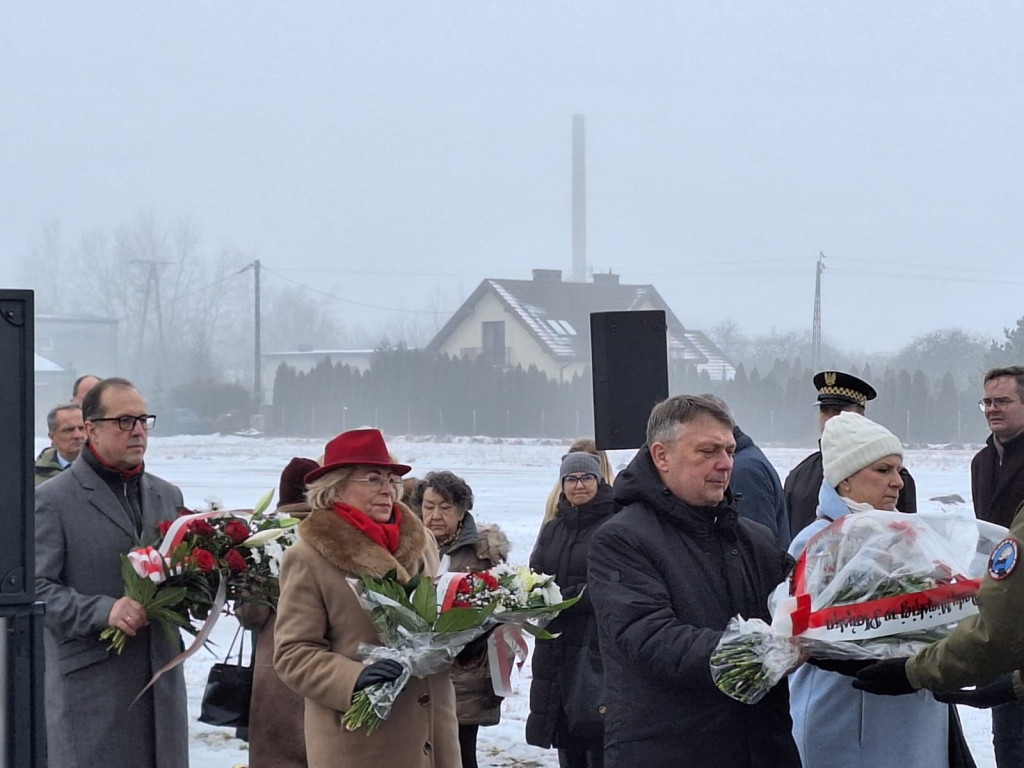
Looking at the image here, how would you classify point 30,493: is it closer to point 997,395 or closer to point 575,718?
point 575,718

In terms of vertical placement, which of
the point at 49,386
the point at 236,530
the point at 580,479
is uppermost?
the point at 49,386

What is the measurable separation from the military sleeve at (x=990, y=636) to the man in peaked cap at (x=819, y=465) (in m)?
2.33

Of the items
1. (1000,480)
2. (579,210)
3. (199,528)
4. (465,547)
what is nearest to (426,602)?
(199,528)

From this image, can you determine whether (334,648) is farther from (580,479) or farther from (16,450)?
(580,479)

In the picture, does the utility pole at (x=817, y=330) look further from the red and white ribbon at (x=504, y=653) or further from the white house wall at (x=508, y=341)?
the red and white ribbon at (x=504, y=653)

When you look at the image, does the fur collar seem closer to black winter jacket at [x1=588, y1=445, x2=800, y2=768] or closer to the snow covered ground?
black winter jacket at [x1=588, y1=445, x2=800, y2=768]

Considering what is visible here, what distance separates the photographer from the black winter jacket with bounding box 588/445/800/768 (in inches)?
135

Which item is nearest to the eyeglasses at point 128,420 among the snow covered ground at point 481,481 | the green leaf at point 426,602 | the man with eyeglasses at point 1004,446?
the green leaf at point 426,602

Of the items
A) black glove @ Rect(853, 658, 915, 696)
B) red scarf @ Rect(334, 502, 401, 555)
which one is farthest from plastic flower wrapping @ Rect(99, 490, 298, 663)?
black glove @ Rect(853, 658, 915, 696)

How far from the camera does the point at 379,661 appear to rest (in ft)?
12.7

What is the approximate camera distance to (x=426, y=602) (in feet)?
12.6

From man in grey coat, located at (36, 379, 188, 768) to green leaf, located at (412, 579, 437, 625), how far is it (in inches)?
49.5

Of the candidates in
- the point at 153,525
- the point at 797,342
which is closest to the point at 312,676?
the point at 153,525

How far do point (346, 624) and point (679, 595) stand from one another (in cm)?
118
